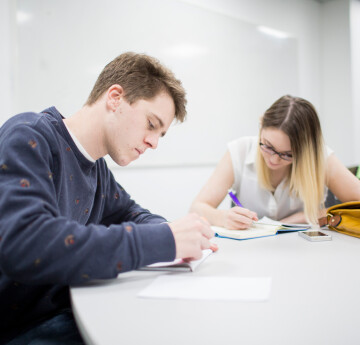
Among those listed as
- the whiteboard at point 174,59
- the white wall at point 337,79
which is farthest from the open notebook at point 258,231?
the white wall at point 337,79

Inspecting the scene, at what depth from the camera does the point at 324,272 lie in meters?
0.72

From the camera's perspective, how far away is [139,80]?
92cm

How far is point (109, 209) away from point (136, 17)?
1849 millimetres

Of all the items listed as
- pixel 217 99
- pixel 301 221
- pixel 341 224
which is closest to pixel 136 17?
pixel 217 99

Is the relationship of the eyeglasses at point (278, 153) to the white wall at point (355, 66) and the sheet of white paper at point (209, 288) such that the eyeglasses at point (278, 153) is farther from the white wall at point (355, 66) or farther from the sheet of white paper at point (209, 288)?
the white wall at point (355, 66)

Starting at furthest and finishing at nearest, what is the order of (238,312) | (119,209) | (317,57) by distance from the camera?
(317,57) < (119,209) < (238,312)

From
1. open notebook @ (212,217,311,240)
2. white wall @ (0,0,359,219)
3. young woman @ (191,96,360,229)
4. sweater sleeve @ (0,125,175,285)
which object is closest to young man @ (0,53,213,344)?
sweater sleeve @ (0,125,175,285)

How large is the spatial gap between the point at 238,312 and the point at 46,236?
1.10 feet

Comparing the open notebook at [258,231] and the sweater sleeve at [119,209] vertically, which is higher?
the sweater sleeve at [119,209]

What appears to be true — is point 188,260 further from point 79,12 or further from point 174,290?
point 79,12

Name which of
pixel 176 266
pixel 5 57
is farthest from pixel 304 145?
pixel 5 57

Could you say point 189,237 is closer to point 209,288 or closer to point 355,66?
point 209,288

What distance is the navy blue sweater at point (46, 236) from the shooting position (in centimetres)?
56

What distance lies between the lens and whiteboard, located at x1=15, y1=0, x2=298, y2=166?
2068 millimetres
